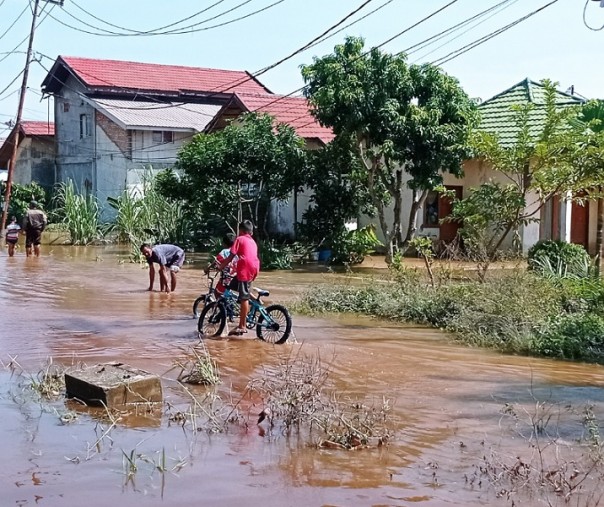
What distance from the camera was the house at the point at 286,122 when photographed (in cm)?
2897

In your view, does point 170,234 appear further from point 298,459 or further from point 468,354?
point 298,459

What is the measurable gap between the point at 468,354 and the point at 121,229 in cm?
2161

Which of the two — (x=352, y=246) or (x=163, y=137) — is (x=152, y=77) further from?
(x=352, y=246)

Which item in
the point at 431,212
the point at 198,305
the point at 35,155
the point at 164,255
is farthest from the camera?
the point at 35,155

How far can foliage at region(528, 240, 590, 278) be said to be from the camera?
651 inches

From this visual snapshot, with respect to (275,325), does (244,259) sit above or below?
above

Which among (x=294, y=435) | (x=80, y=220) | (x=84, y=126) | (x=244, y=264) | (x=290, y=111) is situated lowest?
(x=294, y=435)

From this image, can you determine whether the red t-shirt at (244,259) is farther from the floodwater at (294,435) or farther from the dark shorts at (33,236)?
the dark shorts at (33,236)

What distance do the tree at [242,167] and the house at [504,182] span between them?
4740 mm

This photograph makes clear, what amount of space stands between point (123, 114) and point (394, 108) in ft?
60.6

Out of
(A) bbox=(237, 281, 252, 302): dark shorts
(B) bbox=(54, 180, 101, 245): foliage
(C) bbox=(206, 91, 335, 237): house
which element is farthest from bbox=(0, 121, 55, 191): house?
(A) bbox=(237, 281, 252, 302): dark shorts

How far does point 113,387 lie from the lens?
7.96 metres

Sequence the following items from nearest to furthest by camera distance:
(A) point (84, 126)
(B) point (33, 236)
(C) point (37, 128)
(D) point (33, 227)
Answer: (D) point (33, 227)
(B) point (33, 236)
(A) point (84, 126)
(C) point (37, 128)

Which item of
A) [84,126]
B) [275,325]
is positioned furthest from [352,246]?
[84,126]
